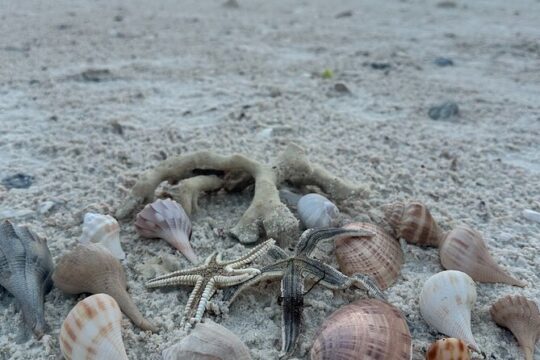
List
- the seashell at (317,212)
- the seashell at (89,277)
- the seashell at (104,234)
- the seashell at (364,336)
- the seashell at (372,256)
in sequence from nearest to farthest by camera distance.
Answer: the seashell at (364,336), the seashell at (89,277), the seashell at (372,256), the seashell at (104,234), the seashell at (317,212)

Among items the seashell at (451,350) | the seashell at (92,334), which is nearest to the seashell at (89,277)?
the seashell at (92,334)

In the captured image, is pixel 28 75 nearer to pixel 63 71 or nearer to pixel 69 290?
pixel 63 71

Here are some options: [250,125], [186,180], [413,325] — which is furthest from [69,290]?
[250,125]

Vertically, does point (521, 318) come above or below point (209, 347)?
below

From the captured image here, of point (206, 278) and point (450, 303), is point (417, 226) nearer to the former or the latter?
point (450, 303)

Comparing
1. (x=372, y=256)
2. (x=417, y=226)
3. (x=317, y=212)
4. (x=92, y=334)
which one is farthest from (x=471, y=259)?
(x=92, y=334)

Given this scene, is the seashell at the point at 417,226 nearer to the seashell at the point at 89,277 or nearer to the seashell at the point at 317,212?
the seashell at the point at 317,212

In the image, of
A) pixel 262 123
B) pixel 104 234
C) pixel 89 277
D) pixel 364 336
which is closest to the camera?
pixel 364 336
